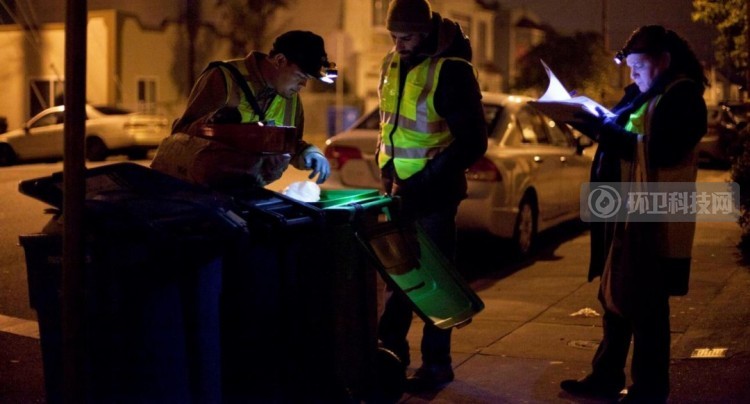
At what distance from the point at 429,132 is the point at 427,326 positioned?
3.24 feet

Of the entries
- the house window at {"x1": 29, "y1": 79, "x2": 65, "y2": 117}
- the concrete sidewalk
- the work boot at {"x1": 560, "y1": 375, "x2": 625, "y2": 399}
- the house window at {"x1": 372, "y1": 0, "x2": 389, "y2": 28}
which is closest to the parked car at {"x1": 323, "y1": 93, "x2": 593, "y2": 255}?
the concrete sidewalk

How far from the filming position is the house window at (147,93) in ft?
104

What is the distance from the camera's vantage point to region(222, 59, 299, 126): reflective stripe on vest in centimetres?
463

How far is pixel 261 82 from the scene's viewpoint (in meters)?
4.68

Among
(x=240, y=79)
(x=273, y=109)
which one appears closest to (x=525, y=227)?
(x=273, y=109)

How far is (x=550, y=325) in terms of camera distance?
6.93 meters

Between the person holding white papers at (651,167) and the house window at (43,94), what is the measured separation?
27.1 metres

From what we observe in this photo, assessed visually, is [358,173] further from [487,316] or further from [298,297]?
[298,297]

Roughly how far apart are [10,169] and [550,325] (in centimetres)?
1690

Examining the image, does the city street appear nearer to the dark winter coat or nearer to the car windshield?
the dark winter coat

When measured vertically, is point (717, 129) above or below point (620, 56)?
below

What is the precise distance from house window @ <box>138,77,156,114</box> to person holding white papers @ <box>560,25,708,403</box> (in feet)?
90.6

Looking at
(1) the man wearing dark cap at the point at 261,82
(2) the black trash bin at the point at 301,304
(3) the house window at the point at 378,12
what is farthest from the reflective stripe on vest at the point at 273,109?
(3) the house window at the point at 378,12

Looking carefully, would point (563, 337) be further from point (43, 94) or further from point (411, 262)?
point (43, 94)
